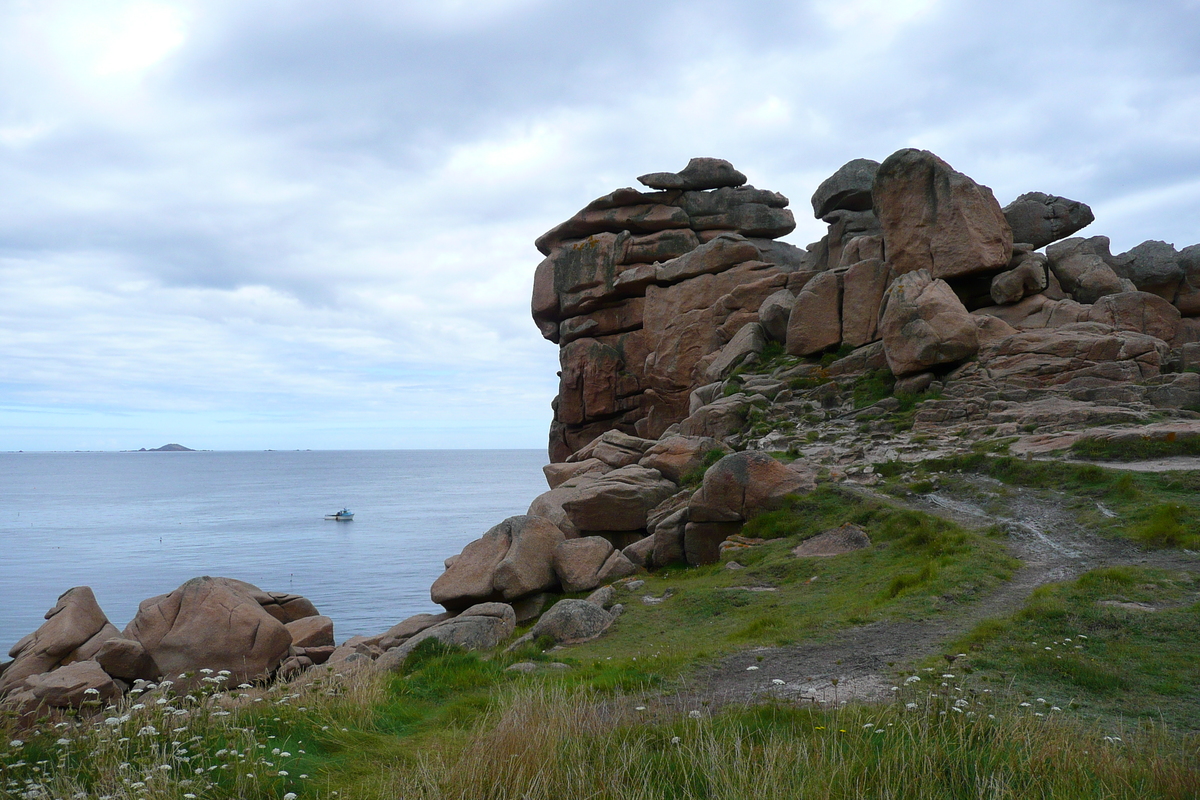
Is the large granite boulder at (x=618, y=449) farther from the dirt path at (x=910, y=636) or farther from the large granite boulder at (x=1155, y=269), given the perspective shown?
Result: the large granite boulder at (x=1155, y=269)

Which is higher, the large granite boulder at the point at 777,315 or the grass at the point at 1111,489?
the large granite boulder at the point at 777,315

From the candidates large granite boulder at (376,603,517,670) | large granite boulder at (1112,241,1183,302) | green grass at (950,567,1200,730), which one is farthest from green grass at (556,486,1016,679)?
large granite boulder at (1112,241,1183,302)

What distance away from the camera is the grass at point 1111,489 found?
14039mm

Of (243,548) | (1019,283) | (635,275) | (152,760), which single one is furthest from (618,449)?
(243,548)

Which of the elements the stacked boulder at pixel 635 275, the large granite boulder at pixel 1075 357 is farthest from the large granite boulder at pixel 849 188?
the large granite boulder at pixel 1075 357

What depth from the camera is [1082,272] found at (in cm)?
3094

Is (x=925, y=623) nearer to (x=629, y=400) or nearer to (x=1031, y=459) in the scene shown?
(x=1031, y=459)

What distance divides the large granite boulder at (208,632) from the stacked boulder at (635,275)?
26445 millimetres

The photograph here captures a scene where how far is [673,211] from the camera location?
5019 cm

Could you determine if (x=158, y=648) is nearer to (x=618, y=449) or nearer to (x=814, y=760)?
→ (x=618, y=449)

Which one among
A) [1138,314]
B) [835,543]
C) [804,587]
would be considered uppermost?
[1138,314]

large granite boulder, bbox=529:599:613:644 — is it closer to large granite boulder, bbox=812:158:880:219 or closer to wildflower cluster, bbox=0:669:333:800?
wildflower cluster, bbox=0:669:333:800

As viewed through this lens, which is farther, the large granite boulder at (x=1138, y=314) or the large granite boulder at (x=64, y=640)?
the large granite boulder at (x=1138, y=314)

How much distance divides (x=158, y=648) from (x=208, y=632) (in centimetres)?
111
